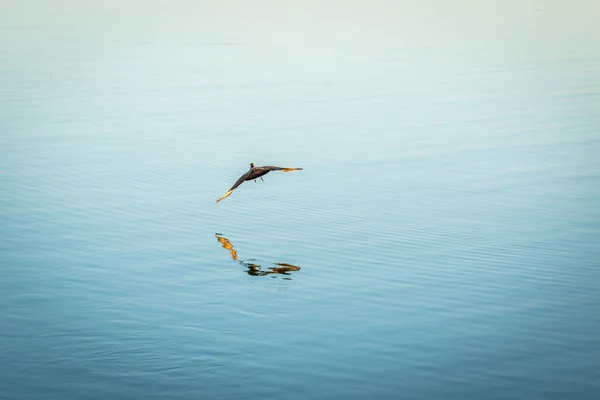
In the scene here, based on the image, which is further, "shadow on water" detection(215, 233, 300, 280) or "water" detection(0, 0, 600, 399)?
"shadow on water" detection(215, 233, 300, 280)

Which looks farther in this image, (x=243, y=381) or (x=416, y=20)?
(x=416, y=20)

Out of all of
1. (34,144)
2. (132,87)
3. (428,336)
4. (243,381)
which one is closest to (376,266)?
(428,336)

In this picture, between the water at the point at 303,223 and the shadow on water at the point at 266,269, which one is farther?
the shadow on water at the point at 266,269

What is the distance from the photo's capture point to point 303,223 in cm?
3631

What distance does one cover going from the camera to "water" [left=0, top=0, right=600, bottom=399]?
2592cm

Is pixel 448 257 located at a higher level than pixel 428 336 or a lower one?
higher

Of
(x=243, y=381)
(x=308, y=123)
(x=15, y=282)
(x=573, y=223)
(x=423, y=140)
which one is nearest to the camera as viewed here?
(x=243, y=381)

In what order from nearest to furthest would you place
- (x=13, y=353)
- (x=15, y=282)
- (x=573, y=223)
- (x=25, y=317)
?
(x=13, y=353) → (x=25, y=317) → (x=15, y=282) → (x=573, y=223)

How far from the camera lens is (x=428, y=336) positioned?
27.0m

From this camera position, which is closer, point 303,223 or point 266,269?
point 266,269

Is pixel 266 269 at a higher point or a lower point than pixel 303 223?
lower

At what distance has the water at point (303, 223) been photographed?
25.9m

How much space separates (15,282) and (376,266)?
12.3 m

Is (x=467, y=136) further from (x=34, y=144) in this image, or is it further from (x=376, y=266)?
(x=34, y=144)
